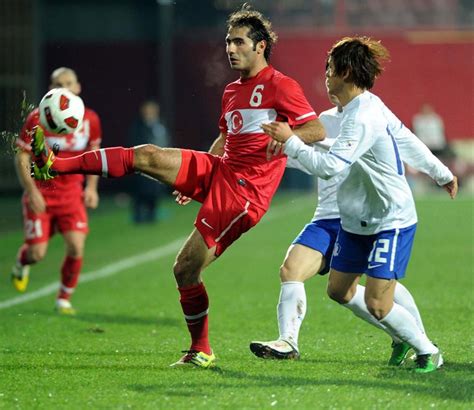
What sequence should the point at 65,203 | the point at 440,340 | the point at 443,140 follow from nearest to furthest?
the point at 440,340, the point at 65,203, the point at 443,140

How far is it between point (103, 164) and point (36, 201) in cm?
354

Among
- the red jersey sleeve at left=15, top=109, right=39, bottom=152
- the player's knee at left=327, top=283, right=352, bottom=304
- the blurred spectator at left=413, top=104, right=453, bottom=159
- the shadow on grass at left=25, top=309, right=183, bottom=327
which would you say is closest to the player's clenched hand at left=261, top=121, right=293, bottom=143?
the player's knee at left=327, top=283, right=352, bottom=304

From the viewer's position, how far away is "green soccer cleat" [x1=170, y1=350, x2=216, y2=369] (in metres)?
7.35

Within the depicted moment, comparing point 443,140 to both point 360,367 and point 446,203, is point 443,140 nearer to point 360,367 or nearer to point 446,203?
point 446,203

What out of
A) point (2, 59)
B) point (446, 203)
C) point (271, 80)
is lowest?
point (446, 203)

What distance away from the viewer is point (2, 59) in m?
30.7

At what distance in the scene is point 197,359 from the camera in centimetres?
736

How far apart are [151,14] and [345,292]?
89.0 feet

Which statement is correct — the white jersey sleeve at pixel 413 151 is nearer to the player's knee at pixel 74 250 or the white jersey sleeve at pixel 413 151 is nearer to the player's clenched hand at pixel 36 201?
the player's clenched hand at pixel 36 201

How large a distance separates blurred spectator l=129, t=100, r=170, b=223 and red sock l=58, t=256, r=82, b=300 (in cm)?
1017

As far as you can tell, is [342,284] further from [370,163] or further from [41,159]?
[41,159]

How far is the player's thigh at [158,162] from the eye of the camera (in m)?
7.13

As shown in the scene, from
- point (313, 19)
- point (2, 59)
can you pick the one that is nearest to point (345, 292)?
point (2, 59)

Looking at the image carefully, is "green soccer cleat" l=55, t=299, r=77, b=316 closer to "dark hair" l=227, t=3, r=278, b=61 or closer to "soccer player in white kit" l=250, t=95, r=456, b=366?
"soccer player in white kit" l=250, t=95, r=456, b=366
